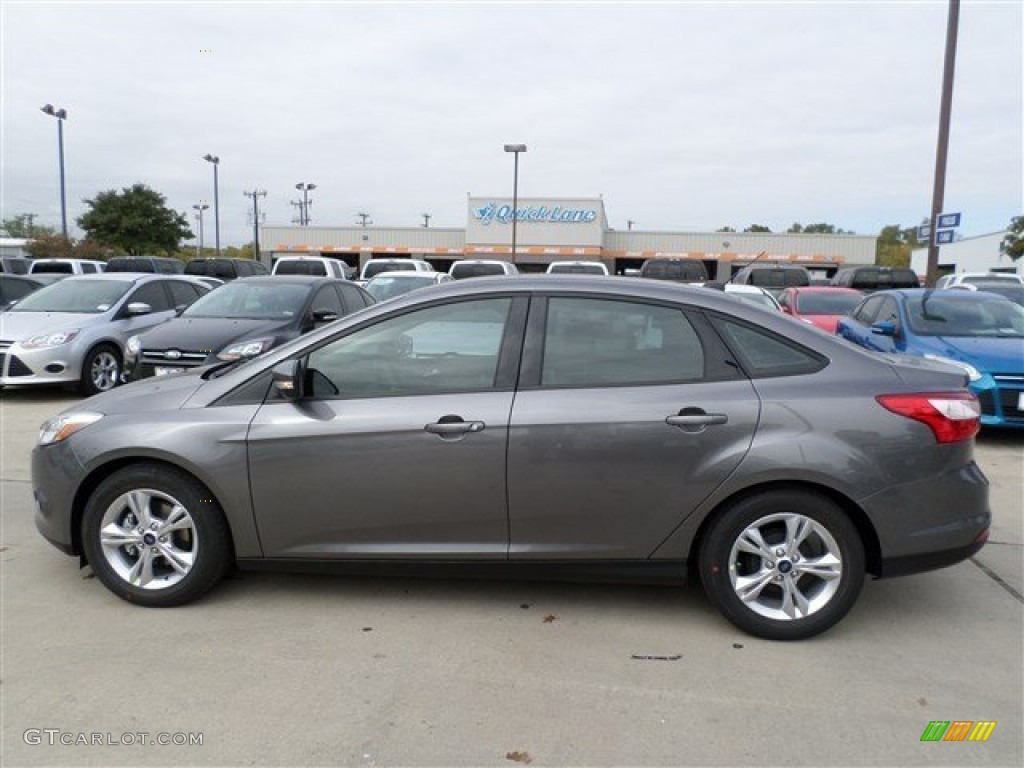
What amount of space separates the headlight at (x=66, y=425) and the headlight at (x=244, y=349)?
12.6ft

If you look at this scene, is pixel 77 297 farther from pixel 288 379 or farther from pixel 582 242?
pixel 582 242

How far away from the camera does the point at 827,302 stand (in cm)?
1252

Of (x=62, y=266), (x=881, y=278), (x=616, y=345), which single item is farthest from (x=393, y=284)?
(x=881, y=278)

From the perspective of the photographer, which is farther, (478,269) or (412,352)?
(478,269)

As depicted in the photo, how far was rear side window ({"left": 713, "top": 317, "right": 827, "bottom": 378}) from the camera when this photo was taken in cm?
345

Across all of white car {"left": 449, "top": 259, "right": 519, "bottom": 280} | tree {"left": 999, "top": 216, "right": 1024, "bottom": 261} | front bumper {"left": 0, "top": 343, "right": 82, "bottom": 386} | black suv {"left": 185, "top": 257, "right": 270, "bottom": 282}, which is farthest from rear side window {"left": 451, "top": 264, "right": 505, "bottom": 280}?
tree {"left": 999, "top": 216, "right": 1024, "bottom": 261}

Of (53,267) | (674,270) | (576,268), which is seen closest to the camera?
(576,268)

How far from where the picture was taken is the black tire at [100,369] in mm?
9413

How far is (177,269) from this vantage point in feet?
84.8

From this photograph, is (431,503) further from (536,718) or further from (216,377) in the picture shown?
(216,377)

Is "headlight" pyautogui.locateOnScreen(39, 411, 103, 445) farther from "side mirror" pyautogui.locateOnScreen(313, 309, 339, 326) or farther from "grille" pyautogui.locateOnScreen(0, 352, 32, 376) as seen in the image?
"grille" pyautogui.locateOnScreen(0, 352, 32, 376)

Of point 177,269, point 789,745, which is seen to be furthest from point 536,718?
point 177,269

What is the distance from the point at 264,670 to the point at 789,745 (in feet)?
6.89
